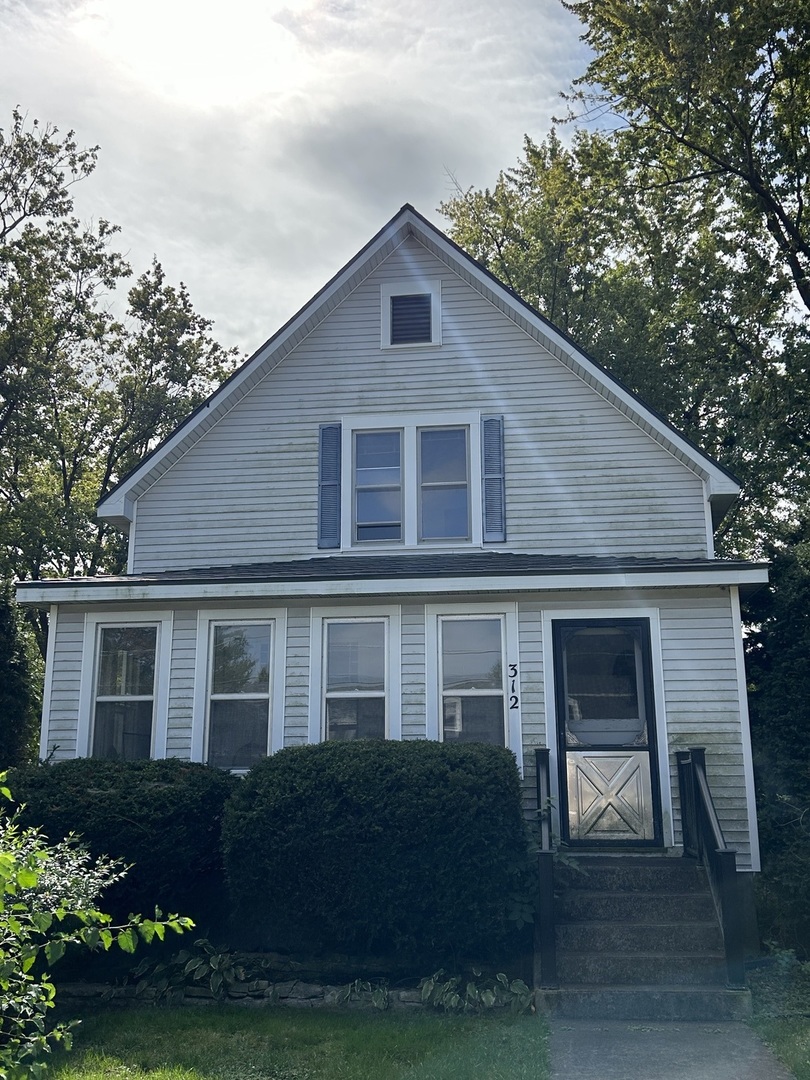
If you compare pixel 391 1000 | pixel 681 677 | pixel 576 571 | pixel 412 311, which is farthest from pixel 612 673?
pixel 412 311

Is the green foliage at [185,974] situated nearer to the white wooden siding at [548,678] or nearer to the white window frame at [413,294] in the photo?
the white wooden siding at [548,678]

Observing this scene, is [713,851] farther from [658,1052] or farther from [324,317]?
[324,317]

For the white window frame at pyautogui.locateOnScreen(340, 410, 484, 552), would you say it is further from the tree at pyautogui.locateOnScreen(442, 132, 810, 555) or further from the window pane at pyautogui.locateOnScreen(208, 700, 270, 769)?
the tree at pyautogui.locateOnScreen(442, 132, 810, 555)

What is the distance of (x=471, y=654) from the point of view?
10.9 meters

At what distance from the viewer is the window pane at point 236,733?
11.1m

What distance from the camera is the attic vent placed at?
13133 millimetres

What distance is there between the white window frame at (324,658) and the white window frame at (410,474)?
1378 mm

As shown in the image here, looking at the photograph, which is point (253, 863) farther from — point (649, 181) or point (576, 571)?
point (649, 181)

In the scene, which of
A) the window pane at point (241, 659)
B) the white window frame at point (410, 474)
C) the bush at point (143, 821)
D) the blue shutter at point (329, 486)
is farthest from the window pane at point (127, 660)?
the white window frame at point (410, 474)

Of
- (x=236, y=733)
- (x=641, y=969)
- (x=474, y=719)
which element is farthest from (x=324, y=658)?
(x=641, y=969)

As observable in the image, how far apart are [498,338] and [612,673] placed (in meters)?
4.70

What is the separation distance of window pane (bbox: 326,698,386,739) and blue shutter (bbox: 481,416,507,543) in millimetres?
2531

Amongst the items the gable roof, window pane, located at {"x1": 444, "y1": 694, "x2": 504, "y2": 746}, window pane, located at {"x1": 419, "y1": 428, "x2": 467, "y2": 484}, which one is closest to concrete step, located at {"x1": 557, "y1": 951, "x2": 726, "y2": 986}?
window pane, located at {"x1": 444, "y1": 694, "x2": 504, "y2": 746}

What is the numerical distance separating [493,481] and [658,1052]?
6.93 metres
